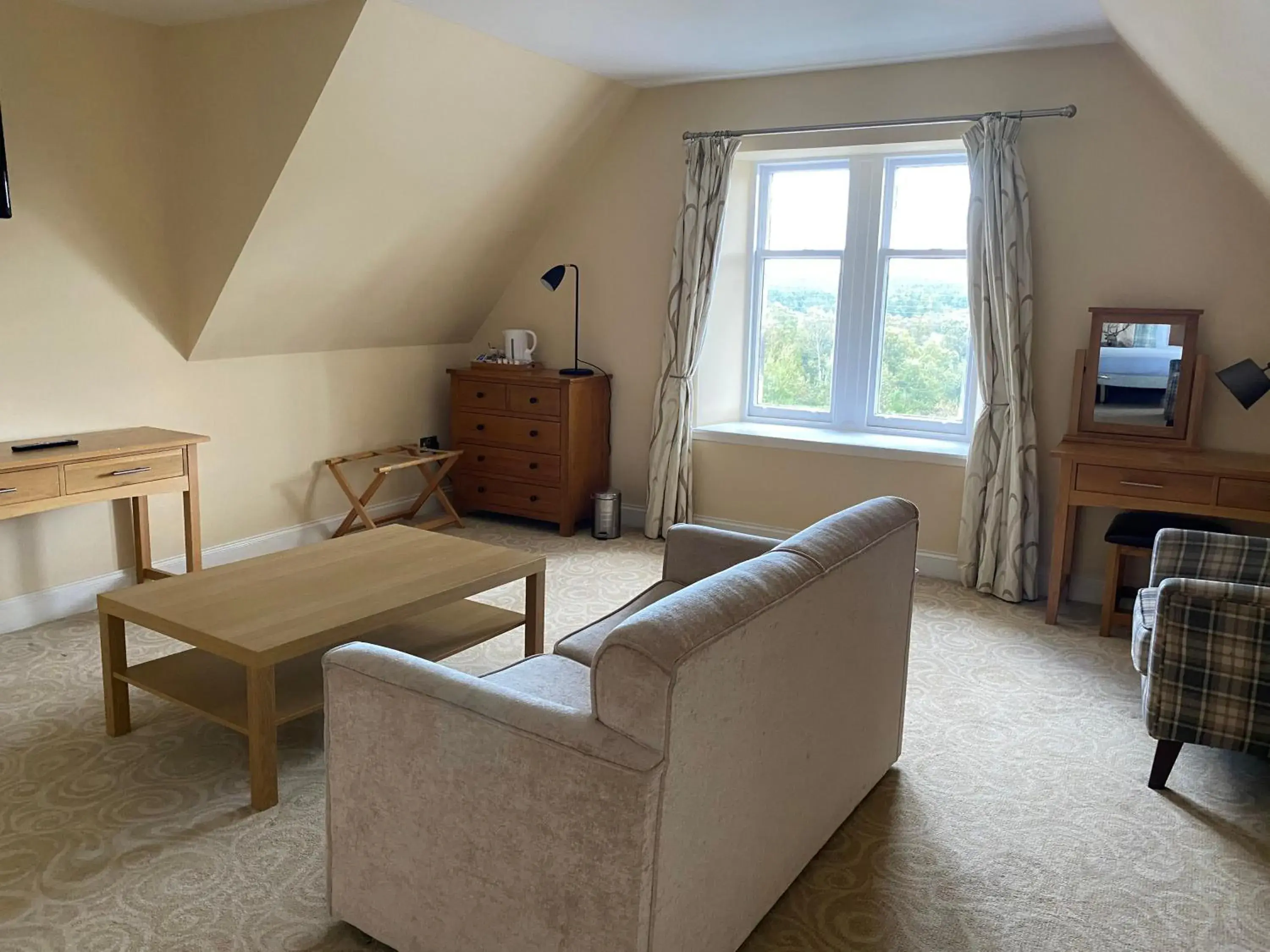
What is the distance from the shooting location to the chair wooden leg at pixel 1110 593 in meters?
3.84

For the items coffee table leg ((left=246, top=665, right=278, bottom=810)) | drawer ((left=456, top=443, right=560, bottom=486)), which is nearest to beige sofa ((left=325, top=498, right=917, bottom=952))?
coffee table leg ((left=246, top=665, right=278, bottom=810))

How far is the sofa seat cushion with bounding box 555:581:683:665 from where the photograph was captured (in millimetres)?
2494

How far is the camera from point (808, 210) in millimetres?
5109

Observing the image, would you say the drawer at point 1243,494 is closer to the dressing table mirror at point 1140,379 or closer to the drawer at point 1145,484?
the drawer at point 1145,484

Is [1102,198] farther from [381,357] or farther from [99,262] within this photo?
[99,262]

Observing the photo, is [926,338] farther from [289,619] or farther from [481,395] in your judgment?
[289,619]

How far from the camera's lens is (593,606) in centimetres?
412

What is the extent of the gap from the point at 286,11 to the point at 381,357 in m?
2.05

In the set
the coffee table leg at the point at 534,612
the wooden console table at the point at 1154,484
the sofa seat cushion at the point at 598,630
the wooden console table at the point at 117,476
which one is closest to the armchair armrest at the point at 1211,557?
the wooden console table at the point at 1154,484

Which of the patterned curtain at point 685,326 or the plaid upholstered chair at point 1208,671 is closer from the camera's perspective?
the plaid upholstered chair at point 1208,671

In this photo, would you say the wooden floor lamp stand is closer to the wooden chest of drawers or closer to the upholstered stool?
the wooden chest of drawers

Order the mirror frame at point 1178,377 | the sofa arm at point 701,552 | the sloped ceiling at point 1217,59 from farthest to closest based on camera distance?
the mirror frame at point 1178,377 < the sofa arm at point 701,552 < the sloped ceiling at point 1217,59

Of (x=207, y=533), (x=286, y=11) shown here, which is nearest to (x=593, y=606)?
(x=207, y=533)

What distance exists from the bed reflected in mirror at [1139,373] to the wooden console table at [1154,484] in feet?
0.52
